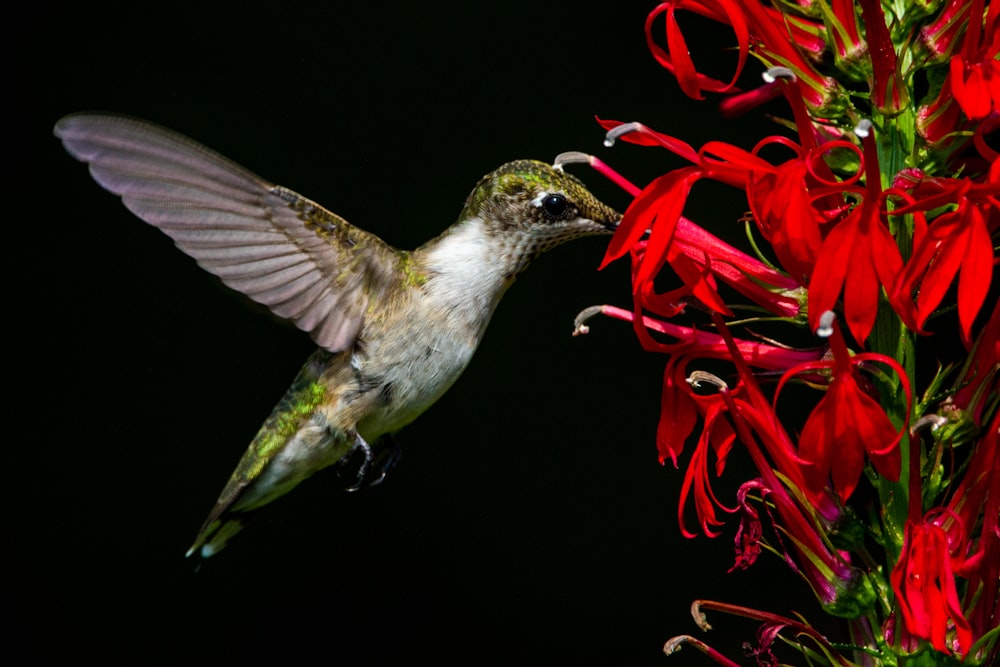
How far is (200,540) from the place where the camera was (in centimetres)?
180

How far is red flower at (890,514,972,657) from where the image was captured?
94 centimetres

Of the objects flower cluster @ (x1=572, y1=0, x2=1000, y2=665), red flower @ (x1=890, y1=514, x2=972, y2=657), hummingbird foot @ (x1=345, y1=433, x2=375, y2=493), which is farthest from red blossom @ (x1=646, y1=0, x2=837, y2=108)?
hummingbird foot @ (x1=345, y1=433, x2=375, y2=493)

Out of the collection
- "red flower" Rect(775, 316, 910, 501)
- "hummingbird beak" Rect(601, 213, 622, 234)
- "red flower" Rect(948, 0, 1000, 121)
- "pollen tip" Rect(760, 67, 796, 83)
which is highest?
"pollen tip" Rect(760, 67, 796, 83)

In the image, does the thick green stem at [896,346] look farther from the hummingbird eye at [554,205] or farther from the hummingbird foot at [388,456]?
the hummingbird foot at [388,456]

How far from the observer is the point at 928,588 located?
944 millimetres

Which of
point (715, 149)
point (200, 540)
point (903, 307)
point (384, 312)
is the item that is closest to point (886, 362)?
point (903, 307)

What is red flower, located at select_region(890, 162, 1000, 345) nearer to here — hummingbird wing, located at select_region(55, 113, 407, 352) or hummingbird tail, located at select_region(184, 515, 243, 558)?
hummingbird wing, located at select_region(55, 113, 407, 352)

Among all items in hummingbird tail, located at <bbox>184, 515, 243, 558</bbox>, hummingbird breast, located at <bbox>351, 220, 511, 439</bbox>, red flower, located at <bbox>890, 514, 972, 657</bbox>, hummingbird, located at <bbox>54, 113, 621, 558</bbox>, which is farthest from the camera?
hummingbird tail, located at <bbox>184, 515, 243, 558</bbox>

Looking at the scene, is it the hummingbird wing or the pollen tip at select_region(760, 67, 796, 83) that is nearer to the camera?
the pollen tip at select_region(760, 67, 796, 83)

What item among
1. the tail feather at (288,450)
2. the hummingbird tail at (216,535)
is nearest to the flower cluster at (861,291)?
the tail feather at (288,450)

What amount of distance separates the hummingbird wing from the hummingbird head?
176 millimetres

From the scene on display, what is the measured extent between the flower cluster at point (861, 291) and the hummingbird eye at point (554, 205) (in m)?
0.39

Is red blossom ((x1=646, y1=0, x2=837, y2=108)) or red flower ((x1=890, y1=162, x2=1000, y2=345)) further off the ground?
red blossom ((x1=646, y1=0, x2=837, y2=108))

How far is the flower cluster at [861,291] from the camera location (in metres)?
0.85
